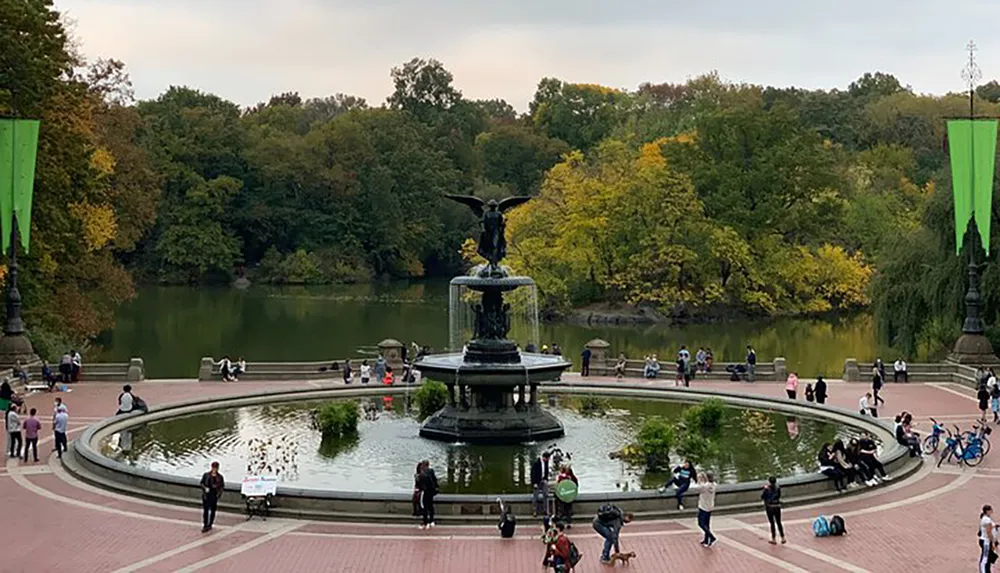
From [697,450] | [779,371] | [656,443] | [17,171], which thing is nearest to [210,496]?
A: [656,443]

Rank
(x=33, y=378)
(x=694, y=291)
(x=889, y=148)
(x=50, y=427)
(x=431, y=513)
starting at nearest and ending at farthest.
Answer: (x=431, y=513), (x=50, y=427), (x=33, y=378), (x=694, y=291), (x=889, y=148)

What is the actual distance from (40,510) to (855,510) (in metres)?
15.2

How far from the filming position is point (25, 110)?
45.5m

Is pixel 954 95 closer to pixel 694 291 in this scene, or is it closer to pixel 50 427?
pixel 694 291

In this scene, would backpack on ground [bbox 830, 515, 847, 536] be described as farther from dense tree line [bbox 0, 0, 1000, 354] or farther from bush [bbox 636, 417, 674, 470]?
dense tree line [bbox 0, 0, 1000, 354]

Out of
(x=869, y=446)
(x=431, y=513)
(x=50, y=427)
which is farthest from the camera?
(x=50, y=427)

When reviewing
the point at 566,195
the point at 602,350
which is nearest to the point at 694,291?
the point at 566,195

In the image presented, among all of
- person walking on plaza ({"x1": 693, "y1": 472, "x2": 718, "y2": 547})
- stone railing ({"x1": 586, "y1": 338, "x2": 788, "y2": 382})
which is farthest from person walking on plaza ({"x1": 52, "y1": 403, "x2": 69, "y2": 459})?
stone railing ({"x1": 586, "y1": 338, "x2": 788, "y2": 382})

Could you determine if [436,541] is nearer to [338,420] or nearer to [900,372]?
Answer: [338,420]

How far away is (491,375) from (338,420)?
162 inches

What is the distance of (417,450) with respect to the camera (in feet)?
94.0

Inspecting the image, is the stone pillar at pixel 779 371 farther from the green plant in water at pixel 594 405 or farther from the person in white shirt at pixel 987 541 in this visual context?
the person in white shirt at pixel 987 541

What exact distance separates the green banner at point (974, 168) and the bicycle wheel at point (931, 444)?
1459 cm

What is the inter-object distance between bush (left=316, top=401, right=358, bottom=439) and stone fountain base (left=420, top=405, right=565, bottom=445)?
1811mm
